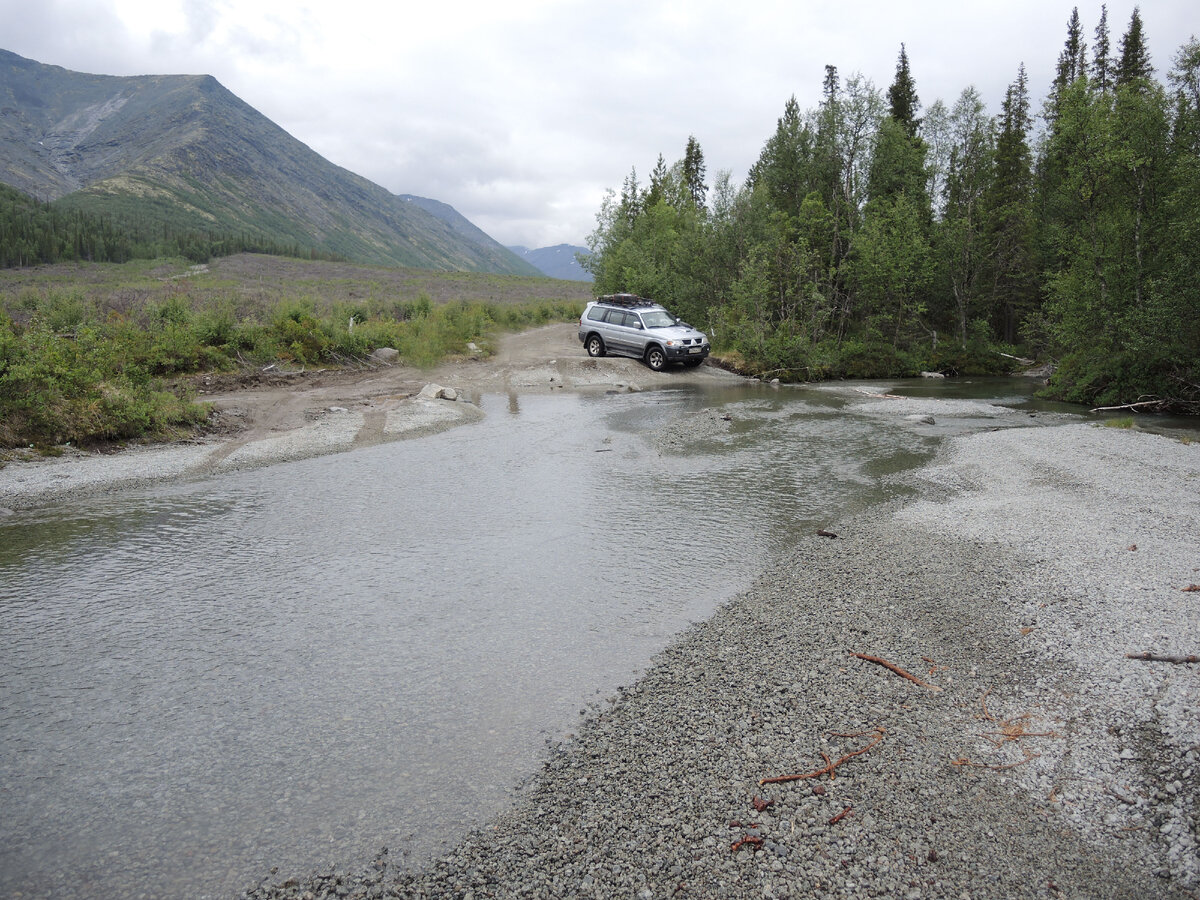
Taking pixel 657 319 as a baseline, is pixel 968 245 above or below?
above

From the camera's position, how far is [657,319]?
92.6 ft

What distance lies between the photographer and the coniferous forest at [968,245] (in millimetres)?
19734

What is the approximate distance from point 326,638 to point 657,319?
78.0 feet

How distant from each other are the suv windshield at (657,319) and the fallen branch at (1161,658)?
933 inches

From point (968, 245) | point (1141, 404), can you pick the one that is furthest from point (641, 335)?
point (968, 245)

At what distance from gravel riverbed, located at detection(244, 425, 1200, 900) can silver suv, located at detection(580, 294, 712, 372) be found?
66.2 feet

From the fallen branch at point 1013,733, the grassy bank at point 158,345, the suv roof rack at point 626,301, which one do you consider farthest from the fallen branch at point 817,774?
the suv roof rack at point 626,301

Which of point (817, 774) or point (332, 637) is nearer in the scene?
point (817, 774)

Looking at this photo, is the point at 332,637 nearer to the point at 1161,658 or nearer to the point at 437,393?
the point at 1161,658

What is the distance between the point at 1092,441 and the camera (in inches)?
553

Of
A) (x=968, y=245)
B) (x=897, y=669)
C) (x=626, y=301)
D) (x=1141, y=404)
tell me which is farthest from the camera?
(x=968, y=245)

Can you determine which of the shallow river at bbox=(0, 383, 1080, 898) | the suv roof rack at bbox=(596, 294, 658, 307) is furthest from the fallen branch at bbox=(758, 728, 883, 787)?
the suv roof rack at bbox=(596, 294, 658, 307)

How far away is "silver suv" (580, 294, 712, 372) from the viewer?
89.1 feet

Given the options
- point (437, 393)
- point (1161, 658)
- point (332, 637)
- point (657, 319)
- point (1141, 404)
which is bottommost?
point (332, 637)
